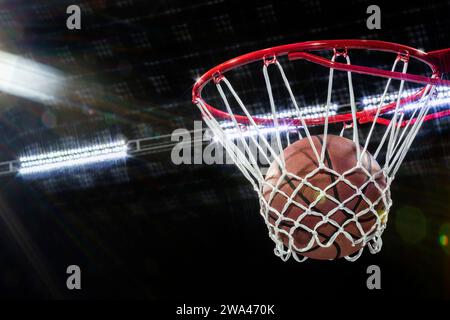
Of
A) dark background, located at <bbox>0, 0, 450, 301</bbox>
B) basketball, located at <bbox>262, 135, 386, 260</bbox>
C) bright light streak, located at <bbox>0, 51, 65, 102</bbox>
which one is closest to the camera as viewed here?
basketball, located at <bbox>262, 135, 386, 260</bbox>

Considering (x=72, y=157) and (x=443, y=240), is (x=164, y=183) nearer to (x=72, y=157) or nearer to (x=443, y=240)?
(x=72, y=157)

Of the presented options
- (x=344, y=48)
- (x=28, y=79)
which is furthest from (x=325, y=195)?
(x=28, y=79)

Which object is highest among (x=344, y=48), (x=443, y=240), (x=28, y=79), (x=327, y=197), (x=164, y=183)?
(x=28, y=79)

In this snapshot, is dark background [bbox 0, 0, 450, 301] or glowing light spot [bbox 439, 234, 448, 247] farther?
glowing light spot [bbox 439, 234, 448, 247]

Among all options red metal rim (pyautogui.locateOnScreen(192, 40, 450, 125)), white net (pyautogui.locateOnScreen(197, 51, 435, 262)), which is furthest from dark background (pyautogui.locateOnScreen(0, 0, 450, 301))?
white net (pyautogui.locateOnScreen(197, 51, 435, 262))

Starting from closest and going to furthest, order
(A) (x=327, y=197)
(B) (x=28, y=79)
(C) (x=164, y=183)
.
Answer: (A) (x=327, y=197)
(B) (x=28, y=79)
(C) (x=164, y=183)

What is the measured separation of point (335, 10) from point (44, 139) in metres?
2.01

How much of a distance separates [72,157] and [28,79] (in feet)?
2.35

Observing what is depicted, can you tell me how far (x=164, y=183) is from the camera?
366cm

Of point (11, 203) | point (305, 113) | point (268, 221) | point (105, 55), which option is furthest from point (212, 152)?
point (268, 221)

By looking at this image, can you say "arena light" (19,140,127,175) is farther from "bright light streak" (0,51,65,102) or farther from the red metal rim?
the red metal rim

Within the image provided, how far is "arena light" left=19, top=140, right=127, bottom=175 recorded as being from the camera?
345cm

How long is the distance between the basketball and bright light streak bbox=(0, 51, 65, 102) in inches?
72.7
